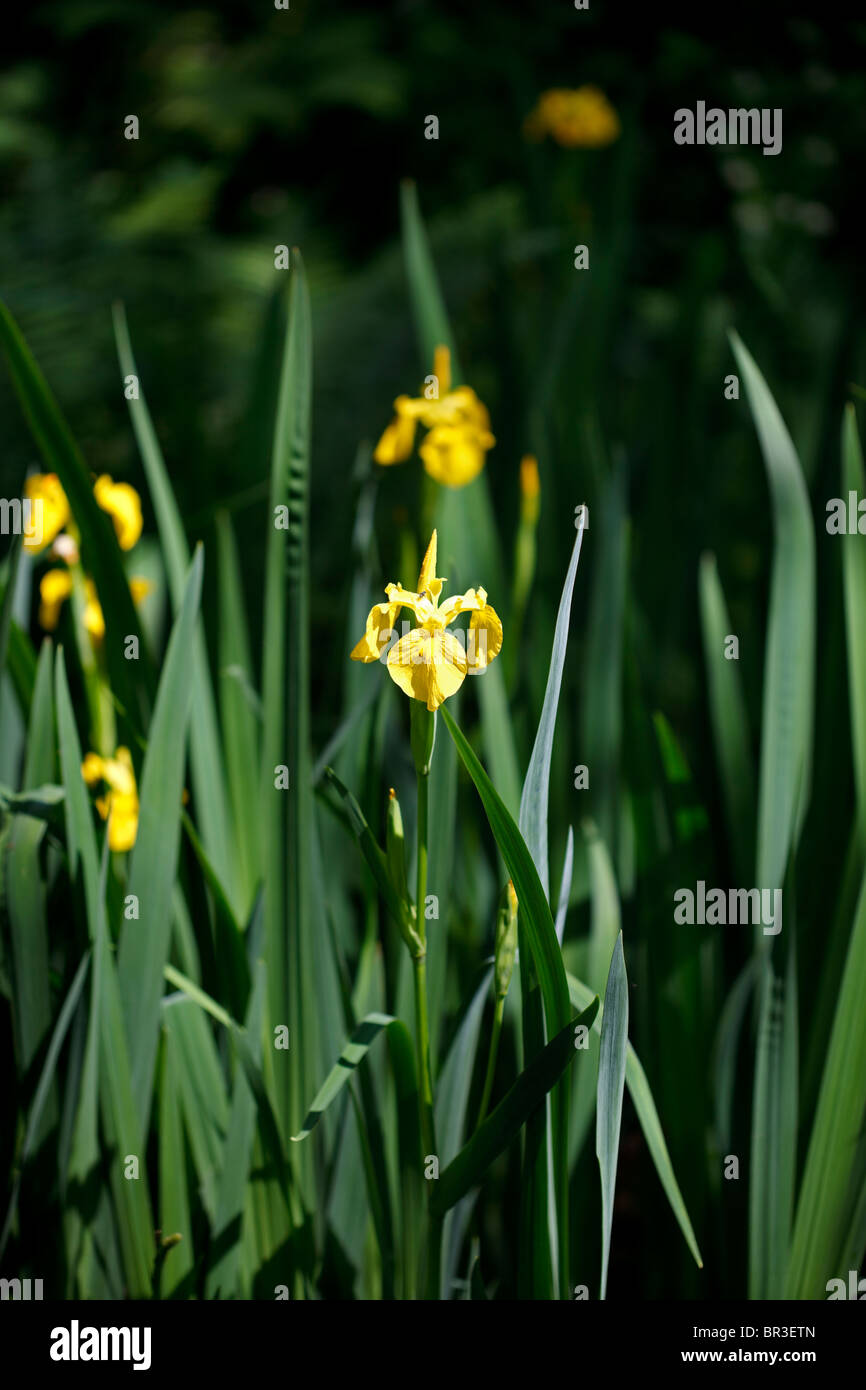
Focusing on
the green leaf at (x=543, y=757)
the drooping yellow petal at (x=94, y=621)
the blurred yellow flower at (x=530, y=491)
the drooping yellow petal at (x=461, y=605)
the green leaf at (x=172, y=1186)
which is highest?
the blurred yellow flower at (x=530, y=491)

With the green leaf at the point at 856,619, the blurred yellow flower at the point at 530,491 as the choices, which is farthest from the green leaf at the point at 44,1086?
the blurred yellow flower at the point at 530,491

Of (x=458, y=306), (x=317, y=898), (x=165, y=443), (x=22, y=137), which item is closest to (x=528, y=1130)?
(x=317, y=898)

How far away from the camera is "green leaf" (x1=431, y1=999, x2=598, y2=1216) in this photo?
1.74ft

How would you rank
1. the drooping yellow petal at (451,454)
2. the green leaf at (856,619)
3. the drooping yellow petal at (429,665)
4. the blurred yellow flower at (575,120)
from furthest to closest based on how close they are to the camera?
the blurred yellow flower at (575,120) → the drooping yellow petal at (451,454) → the green leaf at (856,619) → the drooping yellow petal at (429,665)

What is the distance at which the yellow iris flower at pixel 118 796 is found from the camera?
28.1 inches

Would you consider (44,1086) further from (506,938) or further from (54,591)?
(54,591)

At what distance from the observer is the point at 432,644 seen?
491 mm

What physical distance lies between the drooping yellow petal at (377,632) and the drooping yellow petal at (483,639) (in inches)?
1.5

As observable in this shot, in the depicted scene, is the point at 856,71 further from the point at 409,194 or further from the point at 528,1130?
the point at 528,1130

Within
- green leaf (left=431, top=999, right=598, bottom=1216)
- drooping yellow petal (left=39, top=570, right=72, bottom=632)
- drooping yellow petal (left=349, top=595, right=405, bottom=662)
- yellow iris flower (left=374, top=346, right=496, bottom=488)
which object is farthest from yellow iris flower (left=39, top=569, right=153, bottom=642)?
green leaf (left=431, top=999, right=598, bottom=1216)

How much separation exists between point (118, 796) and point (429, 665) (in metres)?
0.32

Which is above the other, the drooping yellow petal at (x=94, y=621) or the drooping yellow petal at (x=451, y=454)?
the drooping yellow petal at (x=451, y=454)

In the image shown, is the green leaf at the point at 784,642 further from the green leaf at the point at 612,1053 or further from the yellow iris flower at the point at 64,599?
the yellow iris flower at the point at 64,599

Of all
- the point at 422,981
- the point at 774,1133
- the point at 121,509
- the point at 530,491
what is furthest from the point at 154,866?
the point at 530,491
